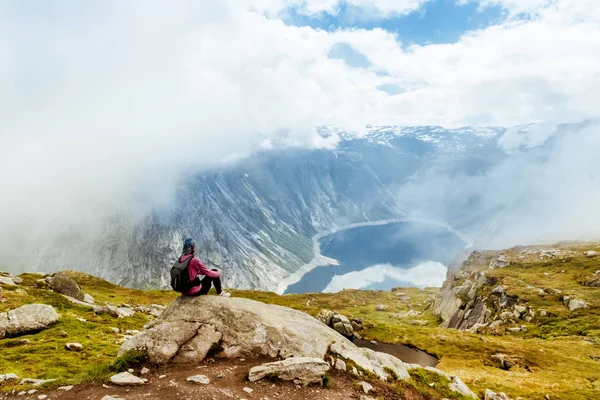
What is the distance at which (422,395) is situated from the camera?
23625 millimetres

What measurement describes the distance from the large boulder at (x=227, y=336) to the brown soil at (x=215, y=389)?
0.94m

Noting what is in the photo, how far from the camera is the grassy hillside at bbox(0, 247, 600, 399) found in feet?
82.5

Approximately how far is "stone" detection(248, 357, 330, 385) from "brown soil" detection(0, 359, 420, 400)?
360 millimetres

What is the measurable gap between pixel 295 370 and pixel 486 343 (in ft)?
250

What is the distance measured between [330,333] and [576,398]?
38338 millimetres

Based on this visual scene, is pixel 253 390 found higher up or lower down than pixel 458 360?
higher up

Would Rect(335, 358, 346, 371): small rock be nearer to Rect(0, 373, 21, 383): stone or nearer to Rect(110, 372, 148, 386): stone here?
Rect(110, 372, 148, 386): stone

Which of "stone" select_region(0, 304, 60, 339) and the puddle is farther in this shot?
the puddle

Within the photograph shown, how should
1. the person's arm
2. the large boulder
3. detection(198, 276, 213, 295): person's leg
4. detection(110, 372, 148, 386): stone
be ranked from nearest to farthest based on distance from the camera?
detection(110, 372, 148, 386): stone < the large boulder < the person's arm < detection(198, 276, 213, 295): person's leg

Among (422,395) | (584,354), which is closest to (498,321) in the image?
(584,354)

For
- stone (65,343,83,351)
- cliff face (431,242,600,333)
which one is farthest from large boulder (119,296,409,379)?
cliff face (431,242,600,333)

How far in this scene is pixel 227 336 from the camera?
2169 centimetres

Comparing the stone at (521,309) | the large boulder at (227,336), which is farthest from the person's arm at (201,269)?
the stone at (521,309)

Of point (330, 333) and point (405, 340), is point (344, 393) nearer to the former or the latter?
point (330, 333)
